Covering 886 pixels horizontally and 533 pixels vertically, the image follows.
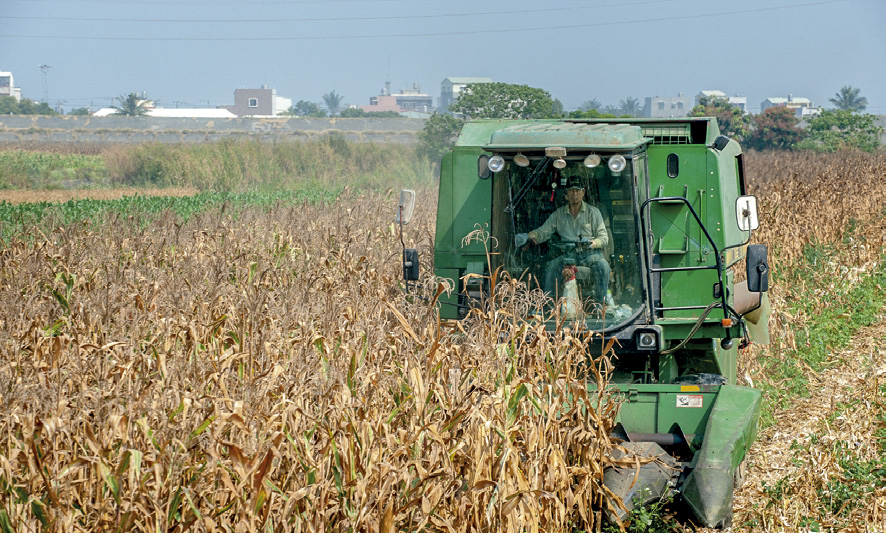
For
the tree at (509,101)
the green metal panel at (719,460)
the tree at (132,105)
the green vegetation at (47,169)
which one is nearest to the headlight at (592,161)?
the green metal panel at (719,460)

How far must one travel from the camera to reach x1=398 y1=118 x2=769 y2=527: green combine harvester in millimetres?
5164

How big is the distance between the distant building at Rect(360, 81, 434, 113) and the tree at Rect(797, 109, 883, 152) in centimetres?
11368

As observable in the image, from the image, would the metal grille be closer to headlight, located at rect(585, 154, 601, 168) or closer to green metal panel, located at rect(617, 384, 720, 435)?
headlight, located at rect(585, 154, 601, 168)

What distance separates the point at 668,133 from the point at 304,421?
4314mm

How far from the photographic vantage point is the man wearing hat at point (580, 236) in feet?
18.7

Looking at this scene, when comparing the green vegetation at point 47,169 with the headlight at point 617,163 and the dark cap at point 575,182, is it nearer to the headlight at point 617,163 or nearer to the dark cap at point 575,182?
the dark cap at point 575,182

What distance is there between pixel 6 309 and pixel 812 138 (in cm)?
3531

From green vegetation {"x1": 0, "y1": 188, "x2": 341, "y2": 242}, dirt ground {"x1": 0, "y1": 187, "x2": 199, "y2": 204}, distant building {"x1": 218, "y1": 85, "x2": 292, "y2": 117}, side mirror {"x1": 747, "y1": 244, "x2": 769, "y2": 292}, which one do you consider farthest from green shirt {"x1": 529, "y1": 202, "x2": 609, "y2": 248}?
distant building {"x1": 218, "y1": 85, "x2": 292, "y2": 117}

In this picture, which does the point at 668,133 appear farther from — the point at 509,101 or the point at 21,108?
the point at 21,108

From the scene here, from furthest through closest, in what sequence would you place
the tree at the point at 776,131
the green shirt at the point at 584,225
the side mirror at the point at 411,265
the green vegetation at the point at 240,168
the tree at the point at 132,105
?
the tree at the point at 132,105
the tree at the point at 776,131
the green vegetation at the point at 240,168
the side mirror at the point at 411,265
the green shirt at the point at 584,225

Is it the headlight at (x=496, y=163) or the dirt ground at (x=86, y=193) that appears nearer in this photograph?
the headlight at (x=496, y=163)

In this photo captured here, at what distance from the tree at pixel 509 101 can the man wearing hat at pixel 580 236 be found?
2408cm

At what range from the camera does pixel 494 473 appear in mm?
4160

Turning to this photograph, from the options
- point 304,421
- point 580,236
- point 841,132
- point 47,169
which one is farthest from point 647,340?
point 47,169
